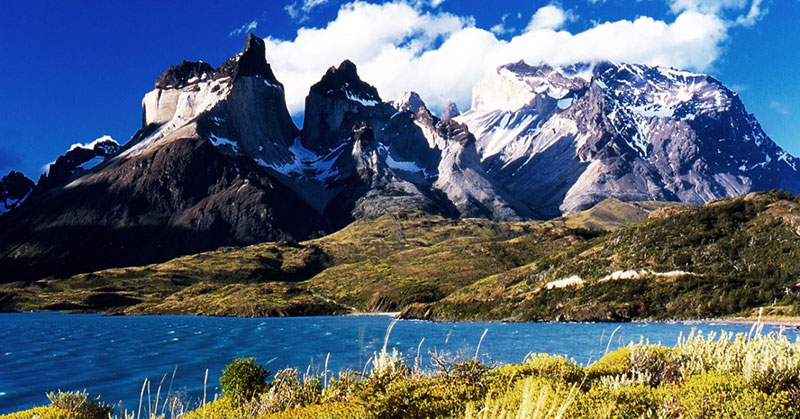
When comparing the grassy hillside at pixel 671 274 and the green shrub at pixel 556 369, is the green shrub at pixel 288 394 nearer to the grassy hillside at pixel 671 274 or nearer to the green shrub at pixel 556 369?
the green shrub at pixel 556 369

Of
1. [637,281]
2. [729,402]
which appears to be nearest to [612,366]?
[729,402]

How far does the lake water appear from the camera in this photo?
165 ft

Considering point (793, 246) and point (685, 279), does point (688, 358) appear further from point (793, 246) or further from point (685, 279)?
point (793, 246)

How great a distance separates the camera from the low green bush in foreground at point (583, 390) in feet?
38.5

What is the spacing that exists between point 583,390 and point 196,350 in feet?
236

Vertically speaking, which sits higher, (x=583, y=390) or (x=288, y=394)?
(x=288, y=394)

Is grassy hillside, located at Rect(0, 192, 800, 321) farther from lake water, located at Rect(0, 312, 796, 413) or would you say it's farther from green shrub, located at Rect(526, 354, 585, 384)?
green shrub, located at Rect(526, 354, 585, 384)

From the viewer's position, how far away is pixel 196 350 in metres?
77.1

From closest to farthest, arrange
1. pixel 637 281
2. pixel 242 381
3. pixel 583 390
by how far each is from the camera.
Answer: pixel 583 390 → pixel 242 381 → pixel 637 281

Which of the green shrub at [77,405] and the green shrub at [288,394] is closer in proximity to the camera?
the green shrub at [288,394]

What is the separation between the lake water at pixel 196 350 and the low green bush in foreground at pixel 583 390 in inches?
648

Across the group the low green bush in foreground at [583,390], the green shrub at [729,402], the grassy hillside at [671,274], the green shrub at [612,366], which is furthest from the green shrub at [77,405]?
the grassy hillside at [671,274]

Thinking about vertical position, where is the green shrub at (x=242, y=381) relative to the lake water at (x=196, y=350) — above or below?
above

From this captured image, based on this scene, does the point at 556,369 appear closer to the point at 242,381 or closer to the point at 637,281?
the point at 242,381
